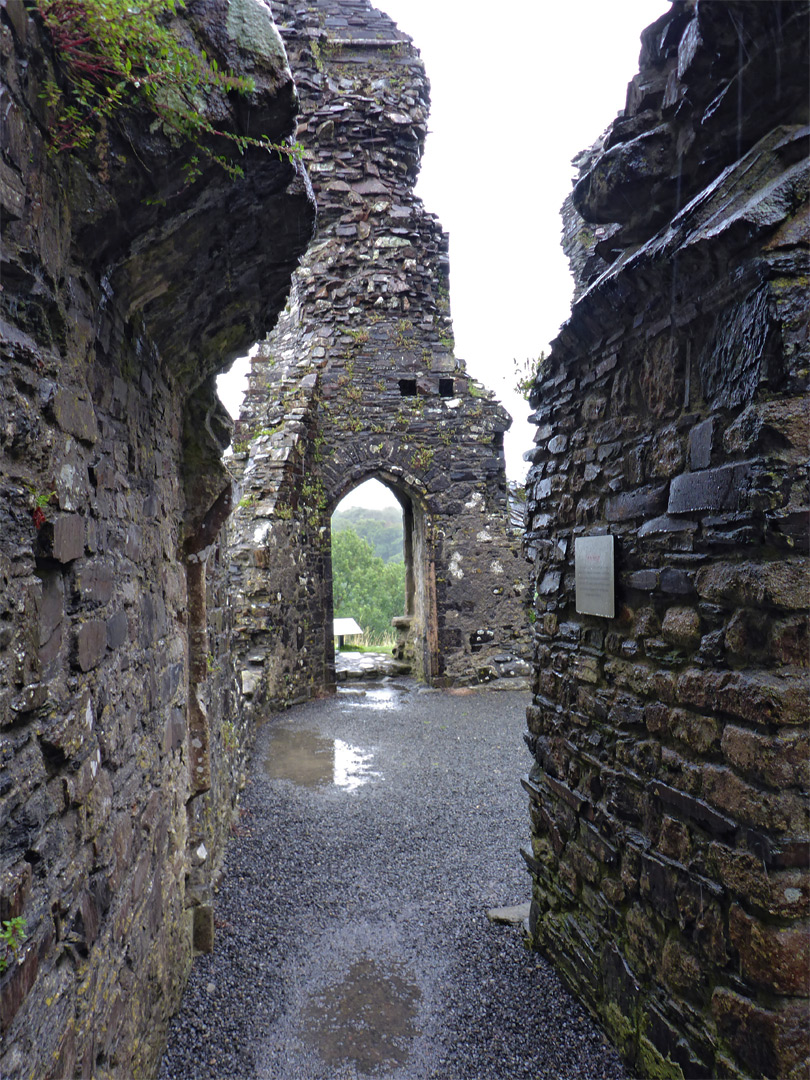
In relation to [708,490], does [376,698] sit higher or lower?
lower

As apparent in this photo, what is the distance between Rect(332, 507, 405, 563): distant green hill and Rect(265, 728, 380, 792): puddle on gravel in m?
48.7

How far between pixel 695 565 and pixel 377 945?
2.80 m

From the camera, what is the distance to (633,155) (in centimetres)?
247

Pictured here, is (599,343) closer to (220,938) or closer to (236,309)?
(236,309)

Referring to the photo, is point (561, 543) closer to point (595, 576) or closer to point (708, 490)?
point (595, 576)

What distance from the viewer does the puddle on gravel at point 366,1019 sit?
2.76m

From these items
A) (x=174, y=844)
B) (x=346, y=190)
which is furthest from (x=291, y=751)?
(x=346, y=190)

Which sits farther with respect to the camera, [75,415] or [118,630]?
[118,630]

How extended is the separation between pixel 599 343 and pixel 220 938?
3.72 m

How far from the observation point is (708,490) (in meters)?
2.12

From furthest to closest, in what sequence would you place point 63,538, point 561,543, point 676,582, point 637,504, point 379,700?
point 379,700, point 561,543, point 637,504, point 676,582, point 63,538

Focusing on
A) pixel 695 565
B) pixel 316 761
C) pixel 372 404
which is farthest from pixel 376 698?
pixel 695 565

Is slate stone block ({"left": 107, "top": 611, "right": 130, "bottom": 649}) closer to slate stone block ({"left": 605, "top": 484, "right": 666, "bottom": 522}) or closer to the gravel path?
the gravel path

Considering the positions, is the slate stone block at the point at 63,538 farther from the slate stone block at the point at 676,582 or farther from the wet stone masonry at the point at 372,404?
the wet stone masonry at the point at 372,404
